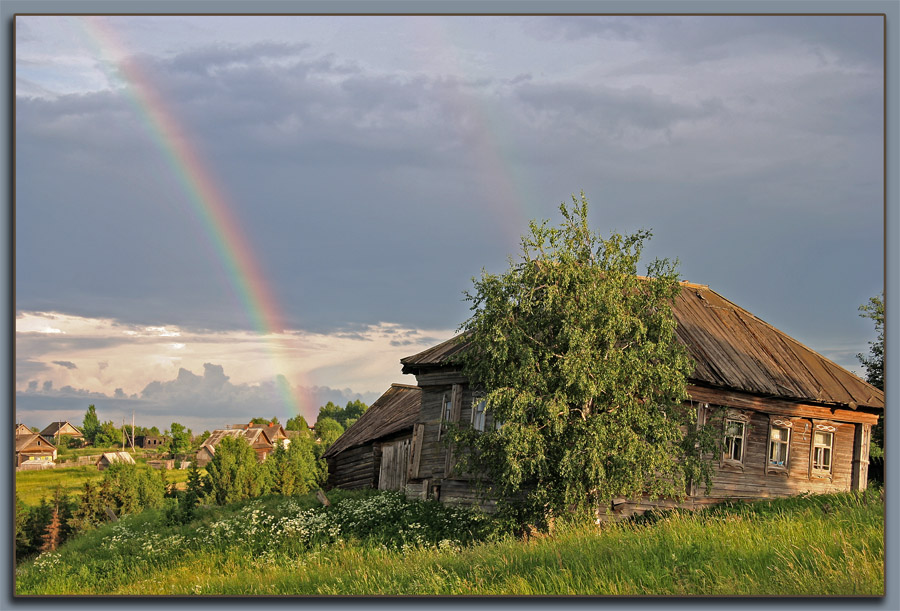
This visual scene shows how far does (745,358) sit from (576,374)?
11.2 m

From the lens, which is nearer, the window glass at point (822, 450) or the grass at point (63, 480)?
the window glass at point (822, 450)

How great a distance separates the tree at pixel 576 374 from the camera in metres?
16.9

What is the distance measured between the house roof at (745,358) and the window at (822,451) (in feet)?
4.20

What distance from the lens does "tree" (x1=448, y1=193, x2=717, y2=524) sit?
16891 millimetres

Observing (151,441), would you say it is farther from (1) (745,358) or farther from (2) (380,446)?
(1) (745,358)

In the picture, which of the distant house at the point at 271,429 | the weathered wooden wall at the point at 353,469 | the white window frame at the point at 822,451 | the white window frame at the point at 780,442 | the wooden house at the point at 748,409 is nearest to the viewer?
the wooden house at the point at 748,409

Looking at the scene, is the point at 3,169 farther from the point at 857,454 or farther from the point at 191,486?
the point at 191,486

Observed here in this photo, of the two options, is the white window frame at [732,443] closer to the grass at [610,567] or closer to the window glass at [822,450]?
the window glass at [822,450]

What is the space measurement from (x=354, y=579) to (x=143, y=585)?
469 cm

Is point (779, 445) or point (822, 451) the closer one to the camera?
point (779, 445)

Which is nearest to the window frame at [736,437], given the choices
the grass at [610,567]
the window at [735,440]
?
the window at [735,440]

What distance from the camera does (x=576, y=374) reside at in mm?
16594

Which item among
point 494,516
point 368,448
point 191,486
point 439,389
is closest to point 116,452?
point 191,486

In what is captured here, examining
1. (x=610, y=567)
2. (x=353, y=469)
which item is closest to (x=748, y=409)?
(x=610, y=567)
